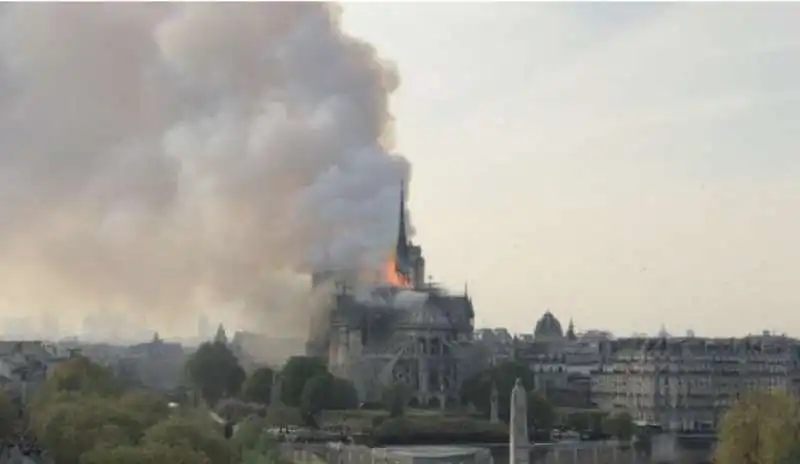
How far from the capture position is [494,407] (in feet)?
169

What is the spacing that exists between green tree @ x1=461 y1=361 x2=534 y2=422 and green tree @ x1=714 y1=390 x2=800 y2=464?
69.7 ft

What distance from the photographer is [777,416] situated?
108ft

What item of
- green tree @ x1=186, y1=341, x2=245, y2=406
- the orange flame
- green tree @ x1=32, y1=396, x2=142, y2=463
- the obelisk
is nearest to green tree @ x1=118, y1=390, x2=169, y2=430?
green tree @ x1=32, y1=396, x2=142, y2=463

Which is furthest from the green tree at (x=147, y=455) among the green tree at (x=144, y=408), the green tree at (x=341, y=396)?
the green tree at (x=341, y=396)

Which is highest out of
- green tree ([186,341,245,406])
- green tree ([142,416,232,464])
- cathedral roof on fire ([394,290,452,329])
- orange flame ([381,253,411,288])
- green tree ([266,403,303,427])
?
orange flame ([381,253,411,288])

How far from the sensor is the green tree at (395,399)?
53834 mm

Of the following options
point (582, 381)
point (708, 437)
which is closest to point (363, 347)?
point (582, 381)

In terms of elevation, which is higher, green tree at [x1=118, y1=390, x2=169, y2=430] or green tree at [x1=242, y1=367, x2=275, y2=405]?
green tree at [x1=242, y1=367, x2=275, y2=405]

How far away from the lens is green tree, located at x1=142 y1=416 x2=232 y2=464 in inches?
1101

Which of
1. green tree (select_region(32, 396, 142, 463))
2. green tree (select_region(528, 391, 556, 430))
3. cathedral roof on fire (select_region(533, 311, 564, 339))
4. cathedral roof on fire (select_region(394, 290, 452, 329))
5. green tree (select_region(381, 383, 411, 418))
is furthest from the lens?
cathedral roof on fire (select_region(533, 311, 564, 339))

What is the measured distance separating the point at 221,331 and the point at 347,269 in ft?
60.4

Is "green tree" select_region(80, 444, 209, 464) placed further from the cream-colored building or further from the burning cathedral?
the burning cathedral

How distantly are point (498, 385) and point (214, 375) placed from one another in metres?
12.0

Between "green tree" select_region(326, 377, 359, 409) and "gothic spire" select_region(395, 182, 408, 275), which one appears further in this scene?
"gothic spire" select_region(395, 182, 408, 275)
